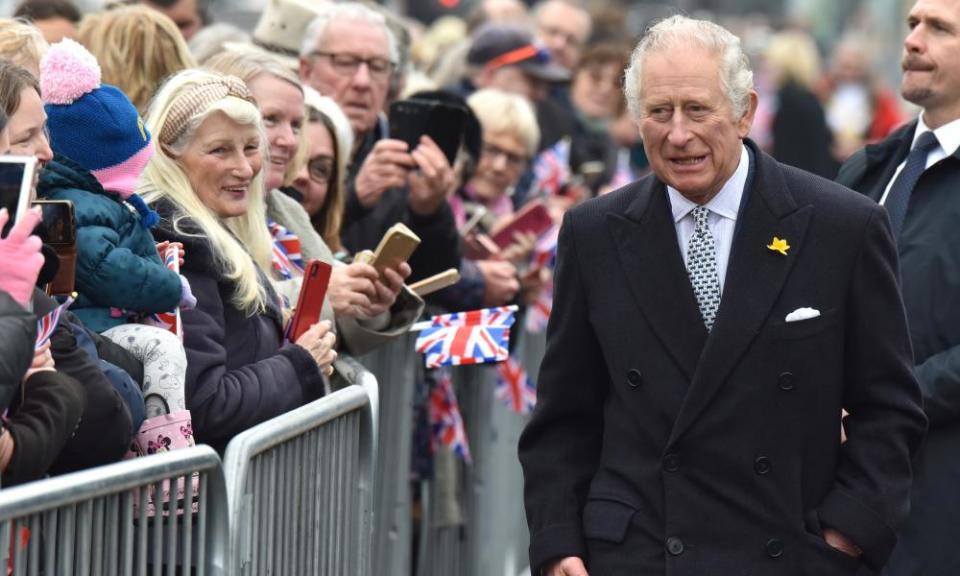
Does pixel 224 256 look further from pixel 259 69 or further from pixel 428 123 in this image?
pixel 428 123

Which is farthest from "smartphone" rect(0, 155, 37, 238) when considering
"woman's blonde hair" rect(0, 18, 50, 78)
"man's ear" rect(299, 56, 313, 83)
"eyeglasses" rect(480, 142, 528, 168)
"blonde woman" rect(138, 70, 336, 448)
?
"eyeglasses" rect(480, 142, 528, 168)

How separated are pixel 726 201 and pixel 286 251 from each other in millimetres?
1717

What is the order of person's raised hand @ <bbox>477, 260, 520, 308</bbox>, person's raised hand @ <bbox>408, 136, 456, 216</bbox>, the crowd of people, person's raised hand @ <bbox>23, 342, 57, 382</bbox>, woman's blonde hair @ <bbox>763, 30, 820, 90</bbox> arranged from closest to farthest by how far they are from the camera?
person's raised hand @ <bbox>23, 342, 57, 382</bbox>, the crowd of people, person's raised hand @ <bbox>408, 136, 456, 216</bbox>, person's raised hand @ <bbox>477, 260, 520, 308</bbox>, woman's blonde hair @ <bbox>763, 30, 820, 90</bbox>

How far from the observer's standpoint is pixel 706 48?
4281 mm

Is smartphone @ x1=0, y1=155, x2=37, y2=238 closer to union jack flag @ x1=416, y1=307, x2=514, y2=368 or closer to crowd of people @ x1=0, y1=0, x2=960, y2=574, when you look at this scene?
crowd of people @ x1=0, y1=0, x2=960, y2=574

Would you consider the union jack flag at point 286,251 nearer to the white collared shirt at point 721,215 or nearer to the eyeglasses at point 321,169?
the eyeglasses at point 321,169

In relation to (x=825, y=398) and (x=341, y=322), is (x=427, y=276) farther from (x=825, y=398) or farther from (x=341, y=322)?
(x=825, y=398)

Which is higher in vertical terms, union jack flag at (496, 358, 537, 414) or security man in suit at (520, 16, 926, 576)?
security man in suit at (520, 16, 926, 576)

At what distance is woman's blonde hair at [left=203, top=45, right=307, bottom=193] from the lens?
19.1 feet

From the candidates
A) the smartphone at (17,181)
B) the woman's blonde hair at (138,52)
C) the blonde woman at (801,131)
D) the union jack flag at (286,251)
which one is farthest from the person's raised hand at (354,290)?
the blonde woman at (801,131)

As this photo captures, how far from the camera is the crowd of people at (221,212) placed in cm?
381

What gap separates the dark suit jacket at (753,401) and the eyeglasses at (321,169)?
2.08 m

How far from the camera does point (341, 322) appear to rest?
570cm

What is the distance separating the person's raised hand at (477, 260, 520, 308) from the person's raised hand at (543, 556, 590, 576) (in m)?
3.00
